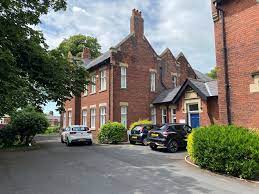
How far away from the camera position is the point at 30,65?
1348 cm

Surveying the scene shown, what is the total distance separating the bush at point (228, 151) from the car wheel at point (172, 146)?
4867mm

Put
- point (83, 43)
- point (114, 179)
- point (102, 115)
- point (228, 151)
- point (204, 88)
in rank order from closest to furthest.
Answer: point (114, 179), point (228, 151), point (204, 88), point (102, 115), point (83, 43)

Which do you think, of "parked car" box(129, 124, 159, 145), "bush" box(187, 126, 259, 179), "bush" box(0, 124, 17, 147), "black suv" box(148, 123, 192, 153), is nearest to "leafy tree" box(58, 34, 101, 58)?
"bush" box(0, 124, 17, 147)

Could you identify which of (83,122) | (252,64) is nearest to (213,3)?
(252,64)

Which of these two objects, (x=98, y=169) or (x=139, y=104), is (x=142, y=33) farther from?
(x=98, y=169)

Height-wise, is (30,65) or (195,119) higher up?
(30,65)

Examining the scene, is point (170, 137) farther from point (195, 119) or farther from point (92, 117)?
point (92, 117)

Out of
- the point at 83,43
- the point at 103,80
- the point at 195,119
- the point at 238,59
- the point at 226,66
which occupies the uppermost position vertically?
the point at 83,43

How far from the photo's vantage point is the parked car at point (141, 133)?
1970 cm

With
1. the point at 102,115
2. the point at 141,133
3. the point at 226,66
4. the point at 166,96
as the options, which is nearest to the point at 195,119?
the point at 141,133

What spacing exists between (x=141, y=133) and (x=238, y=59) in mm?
9341

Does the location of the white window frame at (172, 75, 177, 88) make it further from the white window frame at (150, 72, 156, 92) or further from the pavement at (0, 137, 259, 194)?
the pavement at (0, 137, 259, 194)

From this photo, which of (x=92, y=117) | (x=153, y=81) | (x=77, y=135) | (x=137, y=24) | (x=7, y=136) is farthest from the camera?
(x=92, y=117)

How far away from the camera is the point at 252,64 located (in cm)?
1233
